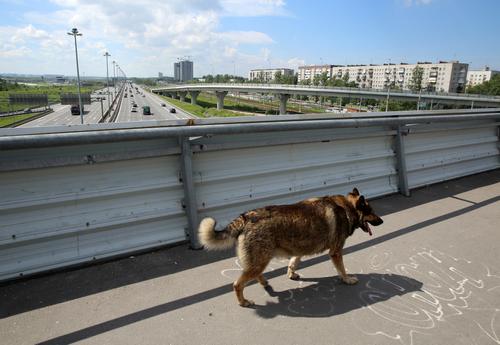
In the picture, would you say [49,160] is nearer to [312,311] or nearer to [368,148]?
[312,311]

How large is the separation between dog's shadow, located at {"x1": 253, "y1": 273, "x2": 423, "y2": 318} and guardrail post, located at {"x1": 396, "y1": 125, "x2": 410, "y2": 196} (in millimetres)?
3290

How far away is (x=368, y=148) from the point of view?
654cm

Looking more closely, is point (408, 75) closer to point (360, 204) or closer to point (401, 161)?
point (401, 161)

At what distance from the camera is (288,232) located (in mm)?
3379

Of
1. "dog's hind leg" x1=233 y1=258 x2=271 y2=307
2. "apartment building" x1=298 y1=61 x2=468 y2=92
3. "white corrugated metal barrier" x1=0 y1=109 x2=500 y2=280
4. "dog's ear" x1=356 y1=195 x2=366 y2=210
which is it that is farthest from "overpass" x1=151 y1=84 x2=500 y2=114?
"dog's hind leg" x1=233 y1=258 x2=271 y2=307

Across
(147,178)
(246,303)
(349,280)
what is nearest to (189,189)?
(147,178)

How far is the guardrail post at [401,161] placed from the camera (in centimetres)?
671

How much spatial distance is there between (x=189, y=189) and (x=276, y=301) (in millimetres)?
1827

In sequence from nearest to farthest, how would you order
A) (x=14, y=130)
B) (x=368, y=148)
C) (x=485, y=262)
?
(x=14, y=130) → (x=485, y=262) → (x=368, y=148)

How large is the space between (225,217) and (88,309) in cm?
216

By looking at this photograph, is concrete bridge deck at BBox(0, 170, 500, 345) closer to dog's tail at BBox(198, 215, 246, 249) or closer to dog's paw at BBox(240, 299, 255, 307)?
dog's paw at BBox(240, 299, 255, 307)

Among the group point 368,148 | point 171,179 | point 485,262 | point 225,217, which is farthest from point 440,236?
point 171,179

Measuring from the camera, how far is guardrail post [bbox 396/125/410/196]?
6.71 meters

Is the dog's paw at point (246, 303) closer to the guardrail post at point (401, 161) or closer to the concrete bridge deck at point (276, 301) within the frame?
the concrete bridge deck at point (276, 301)
